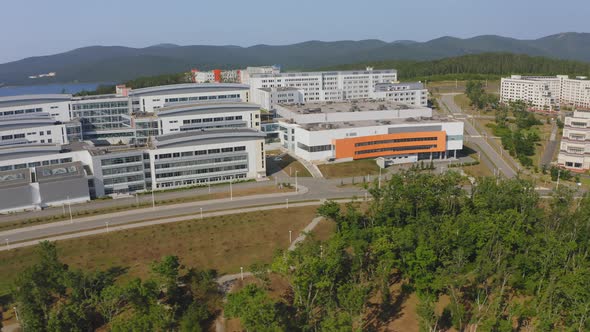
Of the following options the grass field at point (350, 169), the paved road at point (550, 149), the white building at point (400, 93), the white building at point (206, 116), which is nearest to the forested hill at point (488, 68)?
the white building at point (400, 93)

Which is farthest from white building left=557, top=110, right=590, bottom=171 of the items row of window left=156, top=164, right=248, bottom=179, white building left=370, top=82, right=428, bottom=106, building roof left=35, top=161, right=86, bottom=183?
building roof left=35, top=161, right=86, bottom=183

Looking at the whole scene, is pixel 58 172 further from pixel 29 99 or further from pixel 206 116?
pixel 29 99

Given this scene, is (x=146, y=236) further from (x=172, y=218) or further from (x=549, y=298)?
(x=549, y=298)

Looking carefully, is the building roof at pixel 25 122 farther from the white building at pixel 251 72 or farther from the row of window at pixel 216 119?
the white building at pixel 251 72

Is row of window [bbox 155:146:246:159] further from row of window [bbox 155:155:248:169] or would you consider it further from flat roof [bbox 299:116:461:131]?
flat roof [bbox 299:116:461:131]

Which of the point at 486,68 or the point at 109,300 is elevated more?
the point at 486,68

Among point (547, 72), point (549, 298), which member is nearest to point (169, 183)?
point (549, 298)

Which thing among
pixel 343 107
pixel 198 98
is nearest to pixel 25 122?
pixel 198 98
